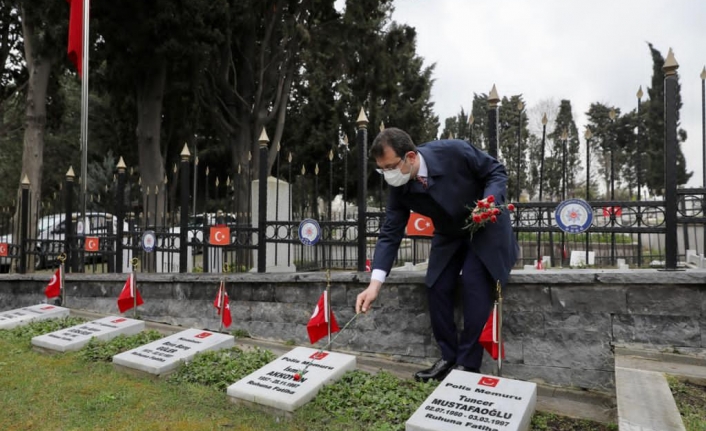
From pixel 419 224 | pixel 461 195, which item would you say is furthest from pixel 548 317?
pixel 419 224

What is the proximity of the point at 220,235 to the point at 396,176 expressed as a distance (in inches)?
129

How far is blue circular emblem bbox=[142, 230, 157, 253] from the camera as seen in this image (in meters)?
6.65

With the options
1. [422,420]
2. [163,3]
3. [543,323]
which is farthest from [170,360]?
[163,3]

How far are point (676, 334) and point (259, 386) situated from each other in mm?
2760

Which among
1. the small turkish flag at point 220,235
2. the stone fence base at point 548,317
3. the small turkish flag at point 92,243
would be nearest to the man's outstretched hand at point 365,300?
the stone fence base at point 548,317

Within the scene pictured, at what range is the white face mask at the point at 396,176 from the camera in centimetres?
300

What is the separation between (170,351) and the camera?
12.5ft

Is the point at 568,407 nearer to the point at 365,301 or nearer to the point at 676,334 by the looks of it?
the point at 676,334

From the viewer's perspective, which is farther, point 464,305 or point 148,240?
point 148,240

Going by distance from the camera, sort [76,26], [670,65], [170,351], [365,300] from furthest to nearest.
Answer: [76,26] < [170,351] < [670,65] < [365,300]

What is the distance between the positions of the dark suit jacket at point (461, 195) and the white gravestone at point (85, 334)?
290cm

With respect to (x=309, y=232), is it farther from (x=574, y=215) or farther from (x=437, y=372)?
(x=574, y=215)

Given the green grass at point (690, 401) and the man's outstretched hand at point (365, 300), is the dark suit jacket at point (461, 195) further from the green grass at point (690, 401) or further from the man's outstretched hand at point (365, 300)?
the green grass at point (690, 401)

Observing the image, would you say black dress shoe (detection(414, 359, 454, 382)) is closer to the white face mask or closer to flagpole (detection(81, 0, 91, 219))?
the white face mask
